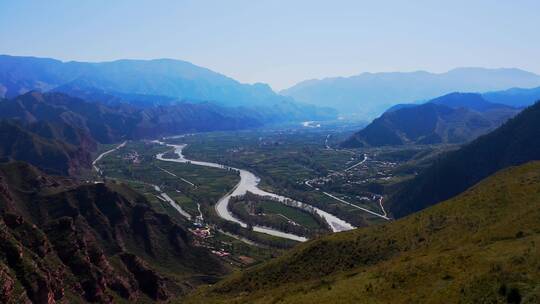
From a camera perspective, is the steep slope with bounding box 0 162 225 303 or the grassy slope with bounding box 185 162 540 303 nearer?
the grassy slope with bounding box 185 162 540 303

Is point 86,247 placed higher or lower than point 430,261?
lower

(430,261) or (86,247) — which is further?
(86,247)

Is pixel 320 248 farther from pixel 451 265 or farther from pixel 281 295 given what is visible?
pixel 451 265

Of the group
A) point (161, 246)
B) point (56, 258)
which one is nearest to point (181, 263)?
point (161, 246)

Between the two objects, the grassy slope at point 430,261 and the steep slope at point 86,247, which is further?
the steep slope at point 86,247

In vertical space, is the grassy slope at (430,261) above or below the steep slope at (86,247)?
above
